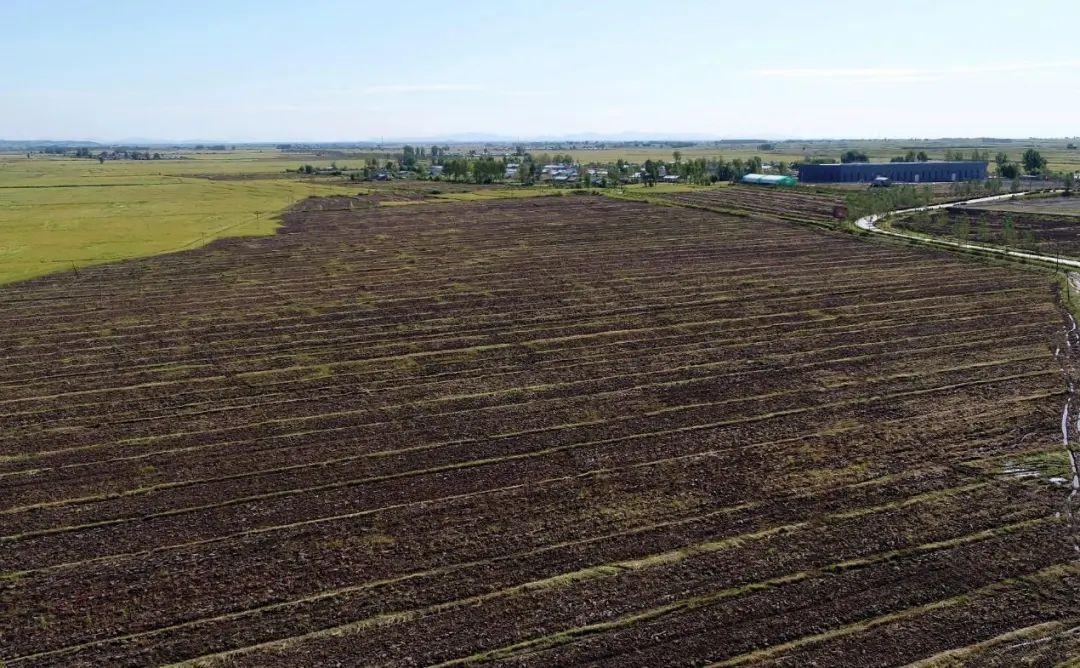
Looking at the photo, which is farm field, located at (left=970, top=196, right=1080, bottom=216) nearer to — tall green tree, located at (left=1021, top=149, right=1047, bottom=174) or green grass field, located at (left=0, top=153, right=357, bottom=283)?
tall green tree, located at (left=1021, top=149, right=1047, bottom=174)

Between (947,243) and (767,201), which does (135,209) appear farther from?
(947,243)

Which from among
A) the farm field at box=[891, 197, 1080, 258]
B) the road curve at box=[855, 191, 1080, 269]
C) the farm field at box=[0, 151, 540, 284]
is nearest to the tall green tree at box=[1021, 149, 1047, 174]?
the farm field at box=[891, 197, 1080, 258]

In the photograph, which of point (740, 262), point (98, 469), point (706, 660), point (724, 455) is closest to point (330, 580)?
point (706, 660)

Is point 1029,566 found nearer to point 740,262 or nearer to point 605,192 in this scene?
point 740,262

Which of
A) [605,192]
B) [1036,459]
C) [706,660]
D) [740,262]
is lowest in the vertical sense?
[706,660]

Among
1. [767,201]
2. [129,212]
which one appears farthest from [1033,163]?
[129,212]
